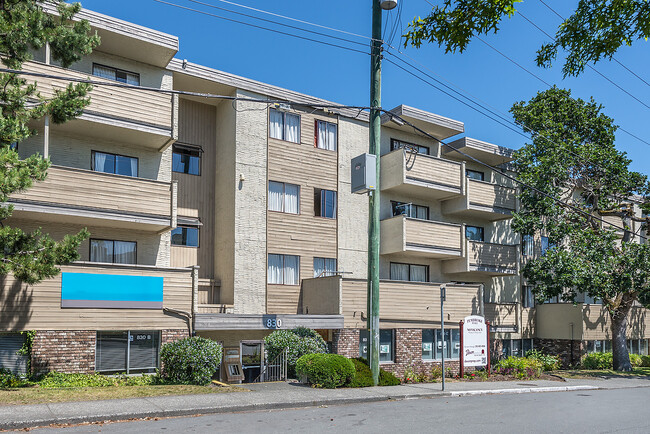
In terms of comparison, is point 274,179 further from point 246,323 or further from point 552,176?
point 552,176

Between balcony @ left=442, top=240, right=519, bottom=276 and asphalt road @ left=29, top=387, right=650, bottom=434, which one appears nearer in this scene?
asphalt road @ left=29, top=387, right=650, bottom=434

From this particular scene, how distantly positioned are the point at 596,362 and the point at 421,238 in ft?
38.4

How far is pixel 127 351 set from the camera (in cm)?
1927

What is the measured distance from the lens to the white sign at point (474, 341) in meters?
22.2

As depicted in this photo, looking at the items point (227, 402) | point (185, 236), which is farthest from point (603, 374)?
point (227, 402)

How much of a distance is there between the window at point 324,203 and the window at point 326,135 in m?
1.91

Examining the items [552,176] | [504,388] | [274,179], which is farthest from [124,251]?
[552,176]

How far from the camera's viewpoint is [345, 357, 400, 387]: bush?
1772cm

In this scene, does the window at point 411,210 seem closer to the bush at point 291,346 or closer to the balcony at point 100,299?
the bush at point 291,346

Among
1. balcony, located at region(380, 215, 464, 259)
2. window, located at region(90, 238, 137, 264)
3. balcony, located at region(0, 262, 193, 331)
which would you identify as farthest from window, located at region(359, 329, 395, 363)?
window, located at region(90, 238, 137, 264)

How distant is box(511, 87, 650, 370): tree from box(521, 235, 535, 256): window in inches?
98.6

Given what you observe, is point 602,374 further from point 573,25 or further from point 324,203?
point 573,25

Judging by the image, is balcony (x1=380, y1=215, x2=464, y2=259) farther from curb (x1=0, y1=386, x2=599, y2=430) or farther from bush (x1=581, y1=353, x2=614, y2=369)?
curb (x1=0, y1=386, x2=599, y2=430)

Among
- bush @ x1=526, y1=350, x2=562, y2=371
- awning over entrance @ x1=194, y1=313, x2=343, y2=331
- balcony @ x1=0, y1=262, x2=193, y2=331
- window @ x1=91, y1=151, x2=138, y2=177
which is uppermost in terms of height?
window @ x1=91, y1=151, x2=138, y2=177
